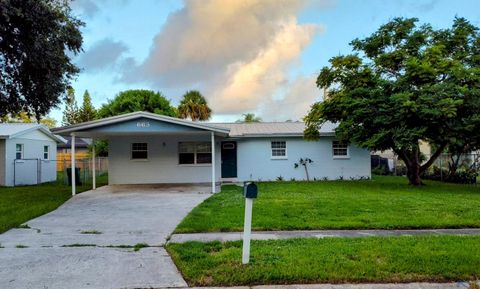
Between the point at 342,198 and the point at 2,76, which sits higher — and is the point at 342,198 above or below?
below

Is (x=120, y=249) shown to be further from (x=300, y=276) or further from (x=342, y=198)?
(x=342, y=198)

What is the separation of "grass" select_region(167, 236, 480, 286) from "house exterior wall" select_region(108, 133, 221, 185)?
49.3ft

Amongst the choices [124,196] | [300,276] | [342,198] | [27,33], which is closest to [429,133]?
[342,198]

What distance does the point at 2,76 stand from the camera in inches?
588

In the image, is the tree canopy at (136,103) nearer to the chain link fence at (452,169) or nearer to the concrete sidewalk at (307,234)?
the chain link fence at (452,169)

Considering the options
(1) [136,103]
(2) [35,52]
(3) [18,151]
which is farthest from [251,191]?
(1) [136,103]

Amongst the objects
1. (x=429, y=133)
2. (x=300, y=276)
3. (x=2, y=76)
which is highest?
(x=2, y=76)

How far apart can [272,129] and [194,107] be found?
63.9 feet

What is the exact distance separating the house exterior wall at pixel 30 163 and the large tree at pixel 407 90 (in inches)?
609

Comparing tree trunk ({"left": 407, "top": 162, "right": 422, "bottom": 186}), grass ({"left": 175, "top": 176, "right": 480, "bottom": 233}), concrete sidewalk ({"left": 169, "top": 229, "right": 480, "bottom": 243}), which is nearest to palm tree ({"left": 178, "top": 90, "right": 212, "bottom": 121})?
tree trunk ({"left": 407, "top": 162, "right": 422, "bottom": 186})

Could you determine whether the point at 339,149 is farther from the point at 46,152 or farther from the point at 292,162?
the point at 46,152

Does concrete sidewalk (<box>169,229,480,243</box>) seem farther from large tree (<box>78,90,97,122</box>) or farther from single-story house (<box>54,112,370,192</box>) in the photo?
large tree (<box>78,90,97,122</box>)

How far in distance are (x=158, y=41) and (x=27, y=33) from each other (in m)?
6.54

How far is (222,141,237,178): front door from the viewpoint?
2366cm
